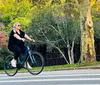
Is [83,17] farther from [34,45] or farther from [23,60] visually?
[34,45]

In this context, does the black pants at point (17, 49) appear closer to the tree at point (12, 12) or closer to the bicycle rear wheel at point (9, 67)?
the bicycle rear wheel at point (9, 67)

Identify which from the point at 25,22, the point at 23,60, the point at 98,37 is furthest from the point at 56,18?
the point at 23,60

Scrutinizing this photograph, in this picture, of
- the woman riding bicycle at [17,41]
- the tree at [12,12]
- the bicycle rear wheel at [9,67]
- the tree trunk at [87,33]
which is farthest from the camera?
the tree at [12,12]

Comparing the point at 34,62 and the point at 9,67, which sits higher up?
the point at 34,62

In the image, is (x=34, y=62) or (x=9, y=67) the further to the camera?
(x=9, y=67)

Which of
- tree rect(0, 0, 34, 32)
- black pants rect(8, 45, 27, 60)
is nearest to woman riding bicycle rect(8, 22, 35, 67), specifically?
black pants rect(8, 45, 27, 60)

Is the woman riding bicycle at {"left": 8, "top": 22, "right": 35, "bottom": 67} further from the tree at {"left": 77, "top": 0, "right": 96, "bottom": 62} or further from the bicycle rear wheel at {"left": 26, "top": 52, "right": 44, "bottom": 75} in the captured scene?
the tree at {"left": 77, "top": 0, "right": 96, "bottom": 62}

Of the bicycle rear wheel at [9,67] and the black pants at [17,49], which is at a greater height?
the black pants at [17,49]

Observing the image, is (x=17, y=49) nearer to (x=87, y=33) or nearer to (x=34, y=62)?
(x=34, y=62)

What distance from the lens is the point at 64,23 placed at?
3145 centimetres

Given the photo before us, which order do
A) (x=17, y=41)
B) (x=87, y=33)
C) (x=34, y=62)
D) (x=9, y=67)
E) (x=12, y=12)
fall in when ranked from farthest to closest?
(x=12, y=12), (x=87, y=33), (x=9, y=67), (x=34, y=62), (x=17, y=41)

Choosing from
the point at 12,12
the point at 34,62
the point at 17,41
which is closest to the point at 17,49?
the point at 17,41

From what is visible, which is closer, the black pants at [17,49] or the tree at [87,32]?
the black pants at [17,49]

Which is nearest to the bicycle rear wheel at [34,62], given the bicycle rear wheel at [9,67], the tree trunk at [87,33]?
the bicycle rear wheel at [9,67]
